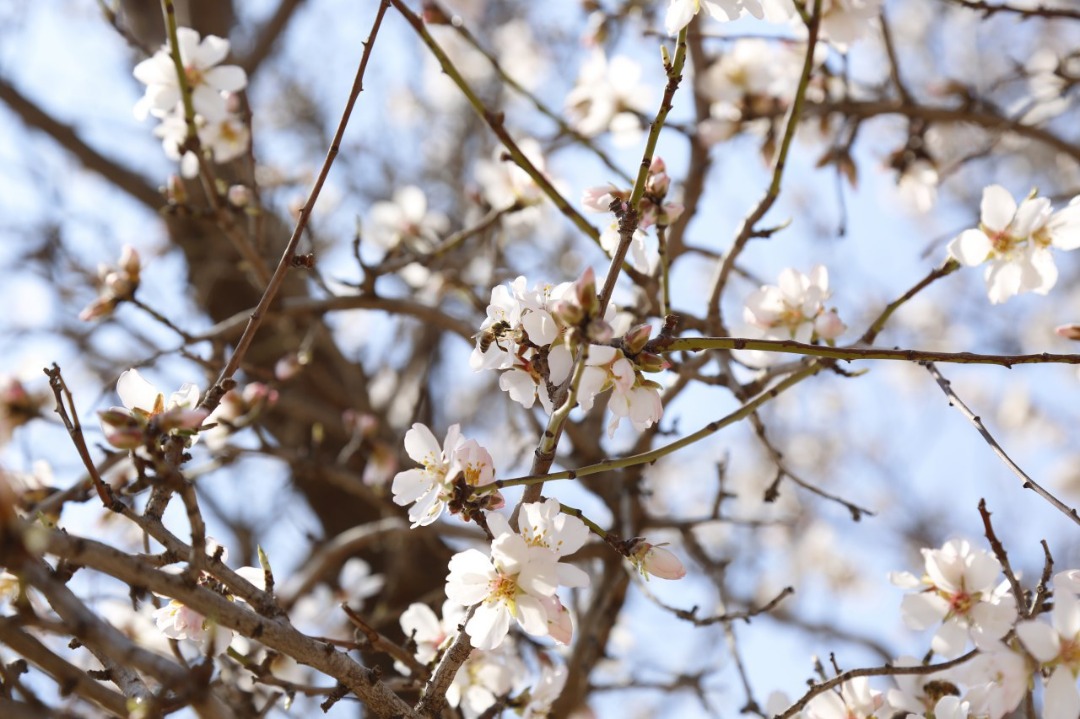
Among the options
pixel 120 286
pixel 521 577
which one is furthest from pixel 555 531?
pixel 120 286

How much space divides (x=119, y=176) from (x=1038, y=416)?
6683 mm

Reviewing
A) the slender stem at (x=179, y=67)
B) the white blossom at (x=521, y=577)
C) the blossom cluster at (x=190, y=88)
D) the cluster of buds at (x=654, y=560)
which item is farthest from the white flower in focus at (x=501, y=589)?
the blossom cluster at (x=190, y=88)

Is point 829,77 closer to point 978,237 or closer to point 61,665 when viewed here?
point 978,237

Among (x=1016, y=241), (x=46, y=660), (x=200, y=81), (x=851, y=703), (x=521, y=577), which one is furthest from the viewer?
(x=200, y=81)

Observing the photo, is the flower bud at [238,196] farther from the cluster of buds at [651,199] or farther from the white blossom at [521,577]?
the white blossom at [521,577]

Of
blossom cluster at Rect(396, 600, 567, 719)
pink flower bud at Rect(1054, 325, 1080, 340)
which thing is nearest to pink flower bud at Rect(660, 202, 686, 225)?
pink flower bud at Rect(1054, 325, 1080, 340)

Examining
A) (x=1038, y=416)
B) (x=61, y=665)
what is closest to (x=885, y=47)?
(x=61, y=665)

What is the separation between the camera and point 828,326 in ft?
5.75

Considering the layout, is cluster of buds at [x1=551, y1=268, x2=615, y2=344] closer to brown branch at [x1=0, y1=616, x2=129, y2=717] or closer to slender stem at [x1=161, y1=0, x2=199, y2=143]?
brown branch at [x1=0, y1=616, x2=129, y2=717]

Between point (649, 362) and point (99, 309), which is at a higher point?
point (99, 309)

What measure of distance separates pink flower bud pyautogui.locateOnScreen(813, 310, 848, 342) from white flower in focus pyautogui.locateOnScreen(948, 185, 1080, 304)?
0.79ft

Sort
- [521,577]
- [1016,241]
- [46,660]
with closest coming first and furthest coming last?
[46,660], [521,577], [1016,241]

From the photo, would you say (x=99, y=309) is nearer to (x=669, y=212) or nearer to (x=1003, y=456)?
(x=669, y=212)

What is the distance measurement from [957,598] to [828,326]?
55 cm
